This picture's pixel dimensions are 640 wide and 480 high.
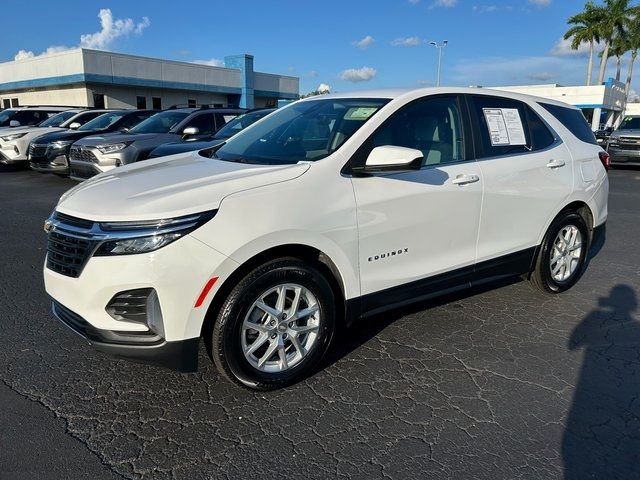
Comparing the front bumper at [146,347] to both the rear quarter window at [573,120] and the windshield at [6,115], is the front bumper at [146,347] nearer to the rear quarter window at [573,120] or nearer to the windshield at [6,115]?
the rear quarter window at [573,120]

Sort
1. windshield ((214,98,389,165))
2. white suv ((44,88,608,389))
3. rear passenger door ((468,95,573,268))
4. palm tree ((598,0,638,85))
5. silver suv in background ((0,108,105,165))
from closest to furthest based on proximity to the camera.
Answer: white suv ((44,88,608,389)), windshield ((214,98,389,165)), rear passenger door ((468,95,573,268)), silver suv in background ((0,108,105,165)), palm tree ((598,0,638,85))

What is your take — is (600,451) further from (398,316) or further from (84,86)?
(84,86)

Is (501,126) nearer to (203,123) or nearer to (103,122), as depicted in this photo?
(203,123)

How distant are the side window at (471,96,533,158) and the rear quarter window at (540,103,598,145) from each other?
0.47 metres

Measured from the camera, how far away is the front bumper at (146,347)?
9.01 ft

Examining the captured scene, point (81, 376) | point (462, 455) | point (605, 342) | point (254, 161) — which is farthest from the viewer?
point (605, 342)

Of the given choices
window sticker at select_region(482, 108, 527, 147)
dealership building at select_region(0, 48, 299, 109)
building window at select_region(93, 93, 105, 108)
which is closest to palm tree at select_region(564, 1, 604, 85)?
dealership building at select_region(0, 48, 299, 109)

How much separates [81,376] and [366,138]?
2427 millimetres

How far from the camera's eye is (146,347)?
2.75 meters

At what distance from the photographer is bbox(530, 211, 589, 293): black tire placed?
15.3 feet

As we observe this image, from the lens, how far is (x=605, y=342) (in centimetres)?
392

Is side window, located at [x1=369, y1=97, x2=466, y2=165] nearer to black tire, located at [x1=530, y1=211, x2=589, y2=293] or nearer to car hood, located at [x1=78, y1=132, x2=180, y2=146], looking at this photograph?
black tire, located at [x1=530, y1=211, x2=589, y2=293]

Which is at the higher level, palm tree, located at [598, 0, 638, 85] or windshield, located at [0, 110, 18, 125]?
palm tree, located at [598, 0, 638, 85]

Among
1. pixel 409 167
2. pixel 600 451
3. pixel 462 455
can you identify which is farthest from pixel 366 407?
pixel 409 167
